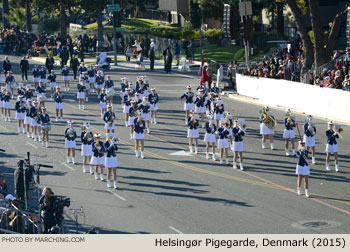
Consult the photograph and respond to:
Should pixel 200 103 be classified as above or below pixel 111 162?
above

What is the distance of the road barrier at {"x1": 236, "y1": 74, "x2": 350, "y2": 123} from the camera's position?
123ft

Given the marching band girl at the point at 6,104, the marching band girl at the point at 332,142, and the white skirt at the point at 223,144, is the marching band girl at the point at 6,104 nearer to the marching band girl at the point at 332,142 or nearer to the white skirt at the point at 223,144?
the white skirt at the point at 223,144

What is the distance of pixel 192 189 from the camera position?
88.2 feet

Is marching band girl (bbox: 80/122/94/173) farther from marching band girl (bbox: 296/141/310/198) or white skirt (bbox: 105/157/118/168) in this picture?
marching band girl (bbox: 296/141/310/198)

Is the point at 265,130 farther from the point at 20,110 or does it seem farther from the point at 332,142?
the point at 20,110

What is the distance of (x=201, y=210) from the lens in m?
24.4

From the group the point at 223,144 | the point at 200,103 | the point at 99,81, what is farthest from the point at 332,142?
the point at 99,81

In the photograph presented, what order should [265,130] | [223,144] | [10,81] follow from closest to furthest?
1. [223,144]
2. [265,130]
3. [10,81]

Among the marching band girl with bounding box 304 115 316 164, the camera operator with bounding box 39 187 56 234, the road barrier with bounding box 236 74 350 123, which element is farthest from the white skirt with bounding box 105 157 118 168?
the road barrier with bounding box 236 74 350 123

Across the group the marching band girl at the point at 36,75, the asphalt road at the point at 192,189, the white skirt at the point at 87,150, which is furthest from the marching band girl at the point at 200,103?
the marching band girl at the point at 36,75

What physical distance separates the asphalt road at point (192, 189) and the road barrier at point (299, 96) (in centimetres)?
99

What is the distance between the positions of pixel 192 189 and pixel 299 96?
1537 cm

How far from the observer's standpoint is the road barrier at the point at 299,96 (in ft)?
123

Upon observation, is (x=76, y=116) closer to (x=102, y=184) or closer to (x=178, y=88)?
(x=178, y=88)
